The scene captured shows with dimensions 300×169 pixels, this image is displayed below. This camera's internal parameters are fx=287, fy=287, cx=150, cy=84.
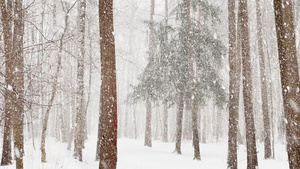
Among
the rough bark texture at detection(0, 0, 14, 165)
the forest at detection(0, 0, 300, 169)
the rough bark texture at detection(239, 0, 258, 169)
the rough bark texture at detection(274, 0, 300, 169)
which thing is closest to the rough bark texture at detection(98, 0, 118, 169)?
the forest at detection(0, 0, 300, 169)

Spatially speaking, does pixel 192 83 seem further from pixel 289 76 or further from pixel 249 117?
pixel 289 76

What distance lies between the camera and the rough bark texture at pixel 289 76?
16.4 feet

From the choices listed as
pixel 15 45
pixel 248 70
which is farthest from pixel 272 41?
pixel 15 45

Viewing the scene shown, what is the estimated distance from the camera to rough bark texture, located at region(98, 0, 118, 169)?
20.7 feet

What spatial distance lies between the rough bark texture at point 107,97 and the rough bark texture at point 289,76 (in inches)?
137

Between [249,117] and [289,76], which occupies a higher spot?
[289,76]

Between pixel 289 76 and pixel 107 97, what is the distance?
3.69m

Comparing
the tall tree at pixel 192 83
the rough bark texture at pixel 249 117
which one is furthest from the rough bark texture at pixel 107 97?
the tall tree at pixel 192 83

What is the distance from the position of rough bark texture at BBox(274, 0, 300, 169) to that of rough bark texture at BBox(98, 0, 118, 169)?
11.4 ft

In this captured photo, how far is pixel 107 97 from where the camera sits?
21.0 feet

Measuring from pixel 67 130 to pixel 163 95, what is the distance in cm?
1350

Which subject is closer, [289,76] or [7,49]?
[289,76]

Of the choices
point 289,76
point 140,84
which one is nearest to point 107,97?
point 289,76

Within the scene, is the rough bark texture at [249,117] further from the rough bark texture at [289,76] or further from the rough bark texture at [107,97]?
the rough bark texture at [107,97]
